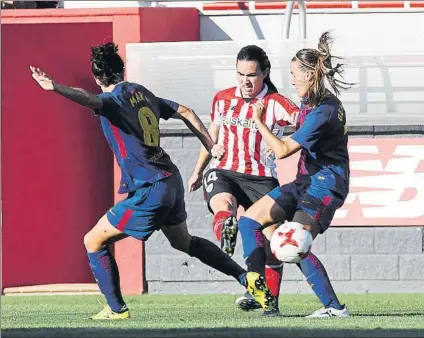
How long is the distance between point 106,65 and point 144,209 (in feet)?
3.15

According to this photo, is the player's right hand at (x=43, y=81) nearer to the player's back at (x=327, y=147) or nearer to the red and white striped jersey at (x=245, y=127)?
the player's back at (x=327, y=147)

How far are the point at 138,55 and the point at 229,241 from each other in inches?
152

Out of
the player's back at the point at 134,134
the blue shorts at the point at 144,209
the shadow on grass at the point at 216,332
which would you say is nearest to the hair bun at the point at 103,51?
the player's back at the point at 134,134

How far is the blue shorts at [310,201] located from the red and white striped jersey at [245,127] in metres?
0.72

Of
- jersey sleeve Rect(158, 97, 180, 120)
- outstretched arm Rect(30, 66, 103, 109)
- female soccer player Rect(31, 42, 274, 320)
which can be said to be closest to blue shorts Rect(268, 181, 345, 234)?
female soccer player Rect(31, 42, 274, 320)

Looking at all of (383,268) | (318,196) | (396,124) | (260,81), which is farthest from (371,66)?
(318,196)

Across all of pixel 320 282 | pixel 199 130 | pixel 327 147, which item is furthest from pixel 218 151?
pixel 320 282

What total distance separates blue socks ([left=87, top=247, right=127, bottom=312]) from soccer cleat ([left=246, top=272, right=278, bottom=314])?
2.83 ft

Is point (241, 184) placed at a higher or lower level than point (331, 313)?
higher

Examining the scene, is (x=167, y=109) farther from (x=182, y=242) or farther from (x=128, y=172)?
(x=182, y=242)

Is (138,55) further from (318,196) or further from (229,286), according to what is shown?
(318,196)

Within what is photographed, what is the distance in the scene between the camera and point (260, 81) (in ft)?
32.0

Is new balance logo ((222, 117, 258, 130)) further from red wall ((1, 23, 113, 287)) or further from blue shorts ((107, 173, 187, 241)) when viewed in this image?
red wall ((1, 23, 113, 287))

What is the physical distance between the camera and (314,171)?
29.7ft
